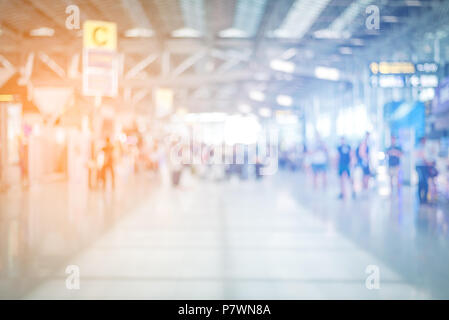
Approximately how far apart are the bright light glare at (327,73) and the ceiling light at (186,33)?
19.9ft

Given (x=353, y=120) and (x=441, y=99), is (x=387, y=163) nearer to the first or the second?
(x=441, y=99)

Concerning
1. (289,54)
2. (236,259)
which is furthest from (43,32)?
(236,259)

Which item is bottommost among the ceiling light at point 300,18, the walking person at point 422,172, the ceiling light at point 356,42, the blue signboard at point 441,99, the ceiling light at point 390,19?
the walking person at point 422,172

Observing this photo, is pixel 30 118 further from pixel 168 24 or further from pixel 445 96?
pixel 445 96

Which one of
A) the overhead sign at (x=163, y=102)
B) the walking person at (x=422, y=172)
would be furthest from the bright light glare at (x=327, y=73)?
the walking person at (x=422, y=172)

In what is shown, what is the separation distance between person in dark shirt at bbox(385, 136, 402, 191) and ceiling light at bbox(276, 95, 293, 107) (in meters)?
26.3

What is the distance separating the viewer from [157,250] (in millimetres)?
5453

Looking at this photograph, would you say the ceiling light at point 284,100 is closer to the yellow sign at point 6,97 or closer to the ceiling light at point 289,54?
the ceiling light at point 289,54

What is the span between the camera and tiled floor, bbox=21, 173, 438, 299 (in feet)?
12.4

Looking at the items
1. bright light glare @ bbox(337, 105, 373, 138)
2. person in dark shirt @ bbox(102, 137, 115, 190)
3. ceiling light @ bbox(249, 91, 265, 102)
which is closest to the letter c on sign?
person in dark shirt @ bbox(102, 137, 115, 190)

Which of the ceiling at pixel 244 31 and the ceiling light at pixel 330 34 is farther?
the ceiling light at pixel 330 34

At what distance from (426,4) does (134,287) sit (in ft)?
40.9

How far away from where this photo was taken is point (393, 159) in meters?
11.0

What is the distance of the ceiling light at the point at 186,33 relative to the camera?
17.9 metres
